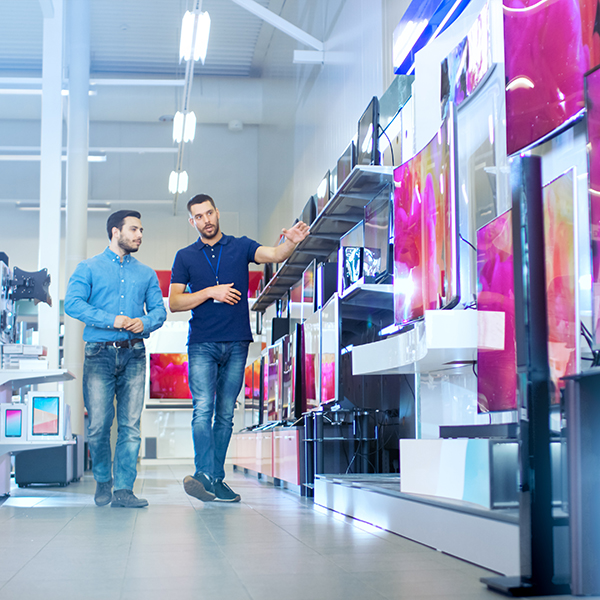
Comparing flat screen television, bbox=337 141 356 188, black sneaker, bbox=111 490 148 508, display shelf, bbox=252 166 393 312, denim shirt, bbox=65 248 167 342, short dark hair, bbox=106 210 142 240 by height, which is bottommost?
black sneaker, bbox=111 490 148 508

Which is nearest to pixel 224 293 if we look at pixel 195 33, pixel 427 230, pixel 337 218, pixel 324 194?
pixel 337 218

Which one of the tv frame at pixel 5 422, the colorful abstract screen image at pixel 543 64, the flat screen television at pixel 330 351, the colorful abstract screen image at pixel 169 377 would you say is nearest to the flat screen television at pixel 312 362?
the flat screen television at pixel 330 351

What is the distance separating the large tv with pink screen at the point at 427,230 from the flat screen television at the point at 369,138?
1.60 feet

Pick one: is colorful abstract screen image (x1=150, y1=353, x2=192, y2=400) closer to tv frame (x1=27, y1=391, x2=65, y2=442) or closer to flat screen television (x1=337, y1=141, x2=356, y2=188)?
tv frame (x1=27, y1=391, x2=65, y2=442)

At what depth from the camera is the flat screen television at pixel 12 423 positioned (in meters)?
4.75

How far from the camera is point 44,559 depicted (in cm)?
221

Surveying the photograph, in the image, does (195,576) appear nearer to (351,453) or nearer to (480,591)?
(480,591)

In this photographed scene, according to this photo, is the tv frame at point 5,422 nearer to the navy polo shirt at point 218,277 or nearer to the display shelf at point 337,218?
the navy polo shirt at point 218,277

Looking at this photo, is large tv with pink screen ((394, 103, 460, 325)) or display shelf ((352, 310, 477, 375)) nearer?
display shelf ((352, 310, 477, 375))

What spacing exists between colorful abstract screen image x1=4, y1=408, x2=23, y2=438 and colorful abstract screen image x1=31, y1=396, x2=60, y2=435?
9 cm

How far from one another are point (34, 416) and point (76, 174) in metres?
4.88

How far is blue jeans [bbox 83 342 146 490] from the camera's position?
383 centimetres

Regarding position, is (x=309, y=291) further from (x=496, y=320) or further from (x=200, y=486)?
(x=496, y=320)

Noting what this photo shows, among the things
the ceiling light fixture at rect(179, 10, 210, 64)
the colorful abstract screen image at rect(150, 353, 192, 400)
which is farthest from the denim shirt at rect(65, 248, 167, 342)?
the colorful abstract screen image at rect(150, 353, 192, 400)
